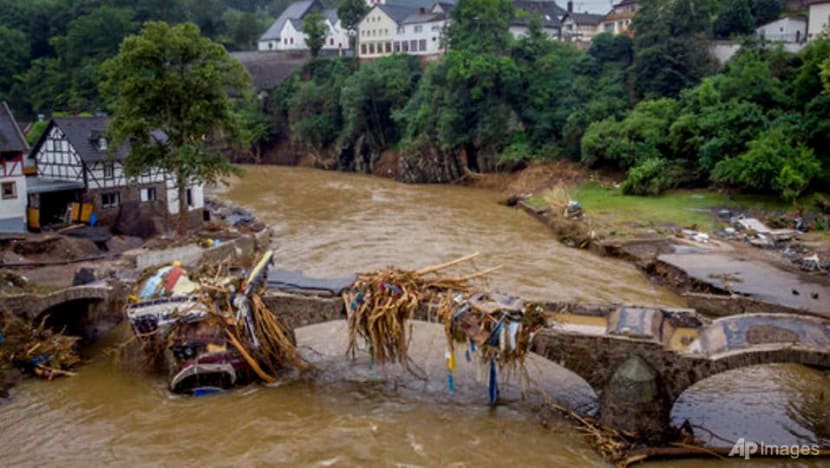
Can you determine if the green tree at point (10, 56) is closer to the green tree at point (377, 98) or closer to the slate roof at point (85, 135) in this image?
the green tree at point (377, 98)

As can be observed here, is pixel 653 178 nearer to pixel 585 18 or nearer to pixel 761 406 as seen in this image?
pixel 761 406

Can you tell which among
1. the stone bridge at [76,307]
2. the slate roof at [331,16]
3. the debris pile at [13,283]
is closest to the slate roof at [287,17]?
the slate roof at [331,16]

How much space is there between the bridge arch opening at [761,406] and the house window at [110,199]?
28.5 meters

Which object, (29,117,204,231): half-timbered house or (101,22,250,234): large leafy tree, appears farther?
(29,117,204,231): half-timbered house

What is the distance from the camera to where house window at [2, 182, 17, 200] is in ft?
103

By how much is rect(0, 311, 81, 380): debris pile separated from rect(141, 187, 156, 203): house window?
16113 mm

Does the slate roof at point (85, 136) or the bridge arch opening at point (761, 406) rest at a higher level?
the slate roof at point (85, 136)

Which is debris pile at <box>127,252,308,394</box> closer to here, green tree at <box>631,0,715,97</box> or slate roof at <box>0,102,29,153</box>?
slate roof at <box>0,102,29,153</box>

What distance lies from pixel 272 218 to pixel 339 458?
29536 mm

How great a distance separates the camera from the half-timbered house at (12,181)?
30.9m

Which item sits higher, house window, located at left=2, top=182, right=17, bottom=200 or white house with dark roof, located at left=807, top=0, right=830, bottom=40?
white house with dark roof, located at left=807, top=0, right=830, bottom=40

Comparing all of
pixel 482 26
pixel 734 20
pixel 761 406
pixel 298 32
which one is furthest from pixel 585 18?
pixel 761 406

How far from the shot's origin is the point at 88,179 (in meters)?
34.2

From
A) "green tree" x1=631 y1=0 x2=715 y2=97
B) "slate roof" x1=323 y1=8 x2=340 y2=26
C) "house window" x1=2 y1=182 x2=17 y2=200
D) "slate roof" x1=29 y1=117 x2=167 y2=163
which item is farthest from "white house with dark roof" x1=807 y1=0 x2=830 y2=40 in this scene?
"slate roof" x1=323 y1=8 x2=340 y2=26
